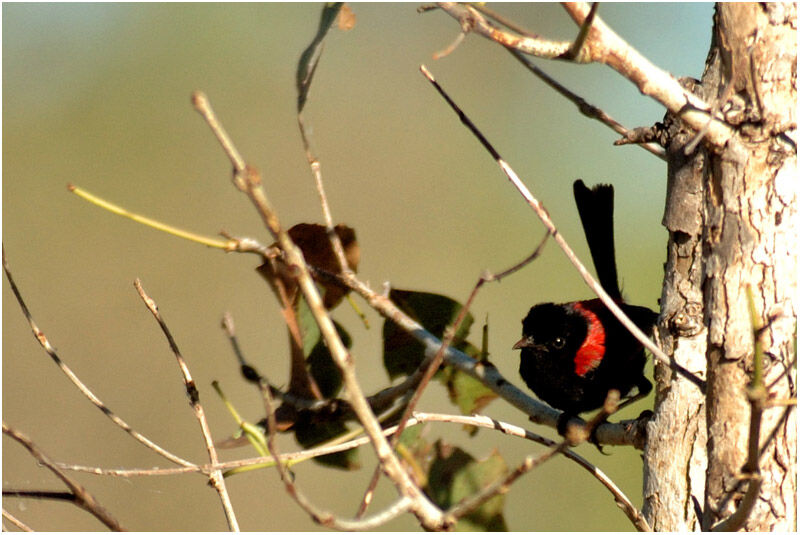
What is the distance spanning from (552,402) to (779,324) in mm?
2009

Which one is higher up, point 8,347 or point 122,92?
point 122,92

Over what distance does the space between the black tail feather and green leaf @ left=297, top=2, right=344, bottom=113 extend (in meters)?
1.64

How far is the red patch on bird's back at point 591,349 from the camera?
3.30m

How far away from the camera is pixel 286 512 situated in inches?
216

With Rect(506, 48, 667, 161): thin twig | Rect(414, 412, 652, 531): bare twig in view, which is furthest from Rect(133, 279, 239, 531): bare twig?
Rect(506, 48, 667, 161): thin twig

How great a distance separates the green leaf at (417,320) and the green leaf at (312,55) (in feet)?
2.81

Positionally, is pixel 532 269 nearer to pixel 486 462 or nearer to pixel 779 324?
pixel 486 462

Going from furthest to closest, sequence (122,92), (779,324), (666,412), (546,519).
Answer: (122,92) < (546,519) < (666,412) < (779,324)

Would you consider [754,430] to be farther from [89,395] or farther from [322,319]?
[89,395]

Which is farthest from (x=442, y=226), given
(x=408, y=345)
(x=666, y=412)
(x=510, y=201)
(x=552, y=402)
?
(x=666, y=412)

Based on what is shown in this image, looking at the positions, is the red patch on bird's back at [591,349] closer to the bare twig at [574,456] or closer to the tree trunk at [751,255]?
the bare twig at [574,456]

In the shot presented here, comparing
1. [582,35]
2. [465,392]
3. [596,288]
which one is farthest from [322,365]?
[582,35]

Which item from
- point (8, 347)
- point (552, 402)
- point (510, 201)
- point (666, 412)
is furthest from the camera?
point (510, 201)

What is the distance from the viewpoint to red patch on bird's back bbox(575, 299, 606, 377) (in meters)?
3.30
